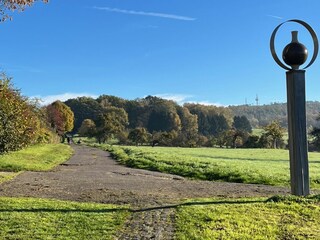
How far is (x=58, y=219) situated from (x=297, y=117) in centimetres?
654

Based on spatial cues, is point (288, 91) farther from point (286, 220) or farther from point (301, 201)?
point (286, 220)

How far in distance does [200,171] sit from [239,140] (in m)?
87.8

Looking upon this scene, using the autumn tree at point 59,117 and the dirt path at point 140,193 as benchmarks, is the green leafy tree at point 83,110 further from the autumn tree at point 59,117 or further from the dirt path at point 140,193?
the dirt path at point 140,193

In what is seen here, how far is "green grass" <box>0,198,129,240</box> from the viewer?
6914 millimetres

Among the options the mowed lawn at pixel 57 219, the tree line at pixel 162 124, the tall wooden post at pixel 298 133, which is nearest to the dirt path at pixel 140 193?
the mowed lawn at pixel 57 219

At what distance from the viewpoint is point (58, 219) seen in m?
7.89

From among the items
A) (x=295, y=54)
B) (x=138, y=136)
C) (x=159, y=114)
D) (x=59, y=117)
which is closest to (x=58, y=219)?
(x=295, y=54)

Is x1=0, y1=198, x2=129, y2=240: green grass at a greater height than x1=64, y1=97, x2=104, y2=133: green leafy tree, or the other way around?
x1=64, y1=97, x2=104, y2=133: green leafy tree

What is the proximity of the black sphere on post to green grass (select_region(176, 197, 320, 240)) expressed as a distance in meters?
3.55

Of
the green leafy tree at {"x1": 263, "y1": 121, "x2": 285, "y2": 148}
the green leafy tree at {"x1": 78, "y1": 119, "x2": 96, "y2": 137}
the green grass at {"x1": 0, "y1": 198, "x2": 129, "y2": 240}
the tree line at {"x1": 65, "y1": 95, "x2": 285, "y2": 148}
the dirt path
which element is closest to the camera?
the green grass at {"x1": 0, "y1": 198, "x2": 129, "y2": 240}

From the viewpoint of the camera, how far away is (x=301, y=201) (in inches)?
374

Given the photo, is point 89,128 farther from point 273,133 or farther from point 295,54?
point 295,54

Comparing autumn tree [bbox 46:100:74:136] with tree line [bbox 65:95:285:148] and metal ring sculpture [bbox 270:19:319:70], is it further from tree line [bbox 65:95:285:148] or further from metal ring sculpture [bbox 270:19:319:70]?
metal ring sculpture [bbox 270:19:319:70]

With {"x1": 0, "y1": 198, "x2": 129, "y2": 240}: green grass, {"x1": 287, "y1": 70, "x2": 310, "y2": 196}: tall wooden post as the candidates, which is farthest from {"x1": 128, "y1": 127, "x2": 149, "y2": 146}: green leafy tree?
{"x1": 0, "y1": 198, "x2": 129, "y2": 240}: green grass
